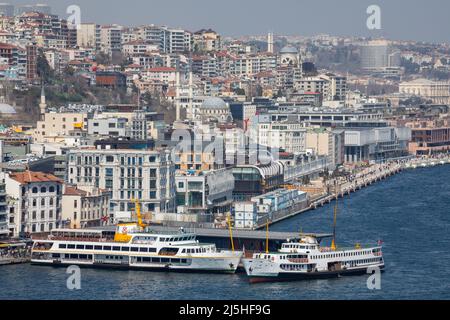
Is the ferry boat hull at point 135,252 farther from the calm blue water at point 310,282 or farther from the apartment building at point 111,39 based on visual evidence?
the apartment building at point 111,39

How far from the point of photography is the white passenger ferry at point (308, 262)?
16.1 metres

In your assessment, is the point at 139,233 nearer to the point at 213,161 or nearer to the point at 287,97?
the point at 213,161

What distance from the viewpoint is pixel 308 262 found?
16297mm

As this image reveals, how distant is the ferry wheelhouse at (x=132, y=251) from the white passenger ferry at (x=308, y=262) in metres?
0.62

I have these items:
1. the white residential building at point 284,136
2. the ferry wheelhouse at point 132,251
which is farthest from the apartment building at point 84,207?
the white residential building at point 284,136

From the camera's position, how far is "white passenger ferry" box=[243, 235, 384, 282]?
16.1 meters

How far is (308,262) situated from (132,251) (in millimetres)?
2338

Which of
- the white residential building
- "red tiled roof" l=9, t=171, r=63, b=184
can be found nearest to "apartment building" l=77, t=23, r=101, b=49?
the white residential building

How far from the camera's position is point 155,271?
16.9 metres

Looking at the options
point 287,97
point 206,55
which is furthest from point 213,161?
point 206,55

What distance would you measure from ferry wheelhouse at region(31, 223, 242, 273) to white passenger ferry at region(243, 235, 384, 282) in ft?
2.03

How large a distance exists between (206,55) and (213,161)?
34.7m

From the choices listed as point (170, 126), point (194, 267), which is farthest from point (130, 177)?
point (170, 126)

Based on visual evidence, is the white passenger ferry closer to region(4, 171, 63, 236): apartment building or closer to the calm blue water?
the calm blue water
